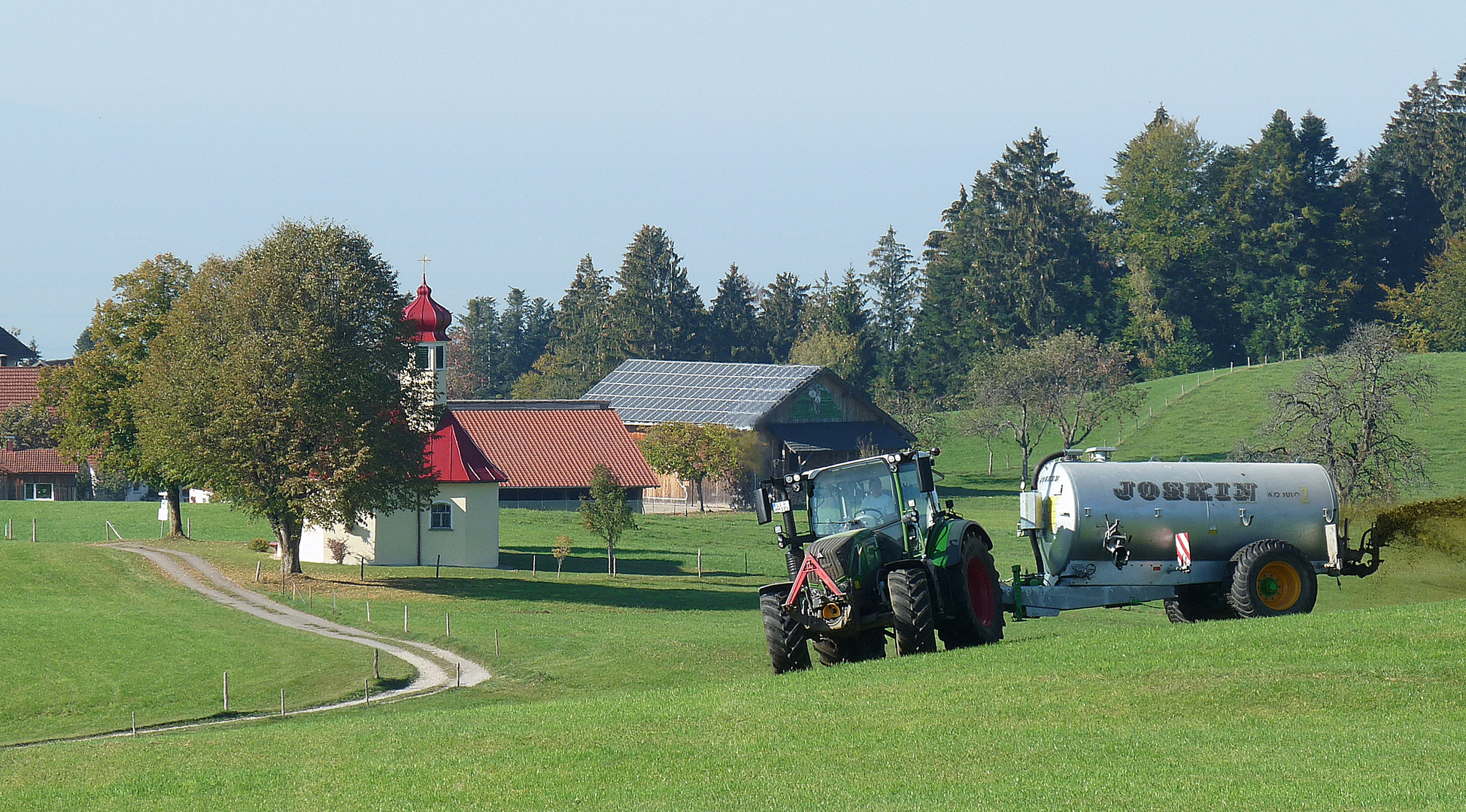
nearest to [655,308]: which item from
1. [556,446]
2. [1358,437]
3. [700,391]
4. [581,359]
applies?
[581,359]

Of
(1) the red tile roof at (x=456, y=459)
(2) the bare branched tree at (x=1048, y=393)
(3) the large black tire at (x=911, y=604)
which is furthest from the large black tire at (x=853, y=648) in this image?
(2) the bare branched tree at (x=1048, y=393)

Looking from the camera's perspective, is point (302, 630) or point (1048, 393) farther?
point (1048, 393)

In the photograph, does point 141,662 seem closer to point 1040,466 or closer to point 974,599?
point 974,599

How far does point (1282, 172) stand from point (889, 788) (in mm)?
110436

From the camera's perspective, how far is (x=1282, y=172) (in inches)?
4476

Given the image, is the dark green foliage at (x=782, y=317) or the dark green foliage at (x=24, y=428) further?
the dark green foliage at (x=782, y=317)

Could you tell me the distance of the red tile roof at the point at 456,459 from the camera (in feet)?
177

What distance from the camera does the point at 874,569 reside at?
21000 mm

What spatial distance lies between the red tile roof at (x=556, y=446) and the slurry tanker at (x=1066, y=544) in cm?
5450

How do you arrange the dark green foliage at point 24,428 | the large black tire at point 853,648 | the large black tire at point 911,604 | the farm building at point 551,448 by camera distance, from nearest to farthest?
the large black tire at point 911,604
the large black tire at point 853,648
the farm building at point 551,448
the dark green foliage at point 24,428

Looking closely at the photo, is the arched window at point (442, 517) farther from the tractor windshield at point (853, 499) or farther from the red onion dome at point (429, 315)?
the tractor windshield at point (853, 499)

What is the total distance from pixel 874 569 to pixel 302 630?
75.1ft

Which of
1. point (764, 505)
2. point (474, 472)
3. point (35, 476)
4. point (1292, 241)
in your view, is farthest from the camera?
point (1292, 241)

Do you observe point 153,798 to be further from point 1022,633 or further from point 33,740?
point 1022,633
